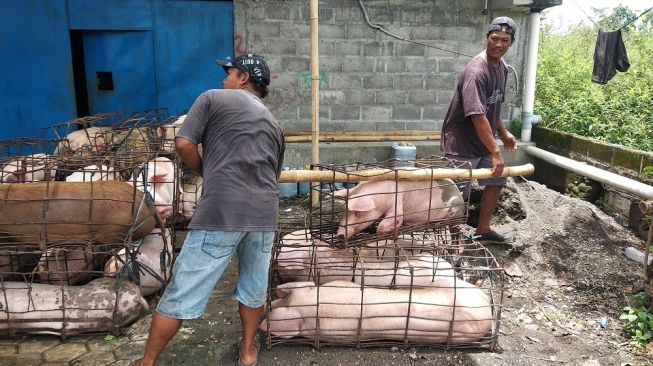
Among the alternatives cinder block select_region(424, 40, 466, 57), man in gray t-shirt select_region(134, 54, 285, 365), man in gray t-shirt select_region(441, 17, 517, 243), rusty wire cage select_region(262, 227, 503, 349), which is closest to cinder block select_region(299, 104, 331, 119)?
cinder block select_region(424, 40, 466, 57)

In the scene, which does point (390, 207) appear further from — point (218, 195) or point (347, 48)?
point (347, 48)

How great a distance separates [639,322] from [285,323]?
2.71 metres

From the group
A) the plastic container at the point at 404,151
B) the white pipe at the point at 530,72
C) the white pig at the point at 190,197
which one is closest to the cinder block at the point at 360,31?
the plastic container at the point at 404,151

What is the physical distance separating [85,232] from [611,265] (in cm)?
465

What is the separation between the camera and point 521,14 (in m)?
7.70

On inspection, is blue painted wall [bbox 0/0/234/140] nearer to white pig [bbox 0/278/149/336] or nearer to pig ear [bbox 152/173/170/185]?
pig ear [bbox 152/173/170/185]

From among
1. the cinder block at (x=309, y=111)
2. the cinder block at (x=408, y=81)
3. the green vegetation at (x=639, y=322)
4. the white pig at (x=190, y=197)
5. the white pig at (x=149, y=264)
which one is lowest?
the green vegetation at (x=639, y=322)

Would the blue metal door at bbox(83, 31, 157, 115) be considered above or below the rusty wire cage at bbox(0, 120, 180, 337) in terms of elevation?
above

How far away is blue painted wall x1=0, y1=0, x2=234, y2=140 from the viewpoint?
684 centimetres

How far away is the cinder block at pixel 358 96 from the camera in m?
7.58

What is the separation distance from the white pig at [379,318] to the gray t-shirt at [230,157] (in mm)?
794

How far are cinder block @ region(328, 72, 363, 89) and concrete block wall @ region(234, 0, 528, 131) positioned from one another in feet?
0.05

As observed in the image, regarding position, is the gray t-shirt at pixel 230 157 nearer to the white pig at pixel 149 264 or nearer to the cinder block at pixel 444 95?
the white pig at pixel 149 264

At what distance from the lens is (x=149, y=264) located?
4.00m
